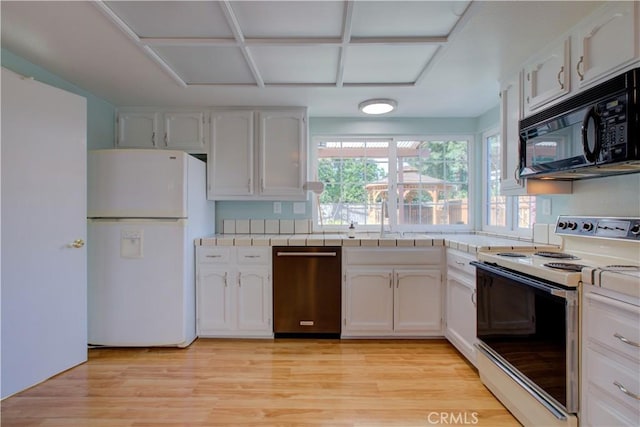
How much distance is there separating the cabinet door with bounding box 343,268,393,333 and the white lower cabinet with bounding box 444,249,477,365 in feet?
1.53

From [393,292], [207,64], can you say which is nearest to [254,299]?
[393,292]

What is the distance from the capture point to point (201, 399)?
6.02ft

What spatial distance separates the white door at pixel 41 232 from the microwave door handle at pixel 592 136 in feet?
9.86

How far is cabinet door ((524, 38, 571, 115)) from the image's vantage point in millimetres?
1673

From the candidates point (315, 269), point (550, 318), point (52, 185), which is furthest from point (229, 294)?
point (550, 318)

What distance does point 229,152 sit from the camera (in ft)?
9.69

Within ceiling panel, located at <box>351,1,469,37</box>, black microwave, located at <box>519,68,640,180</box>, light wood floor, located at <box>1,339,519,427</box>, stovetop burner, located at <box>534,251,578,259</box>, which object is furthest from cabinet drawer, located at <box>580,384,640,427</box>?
ceiling panel, located at <box>351,1,469,37</box>

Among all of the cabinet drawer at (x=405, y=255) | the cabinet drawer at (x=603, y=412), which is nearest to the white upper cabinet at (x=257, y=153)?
the cabinet drawer at (x=405, y=255)

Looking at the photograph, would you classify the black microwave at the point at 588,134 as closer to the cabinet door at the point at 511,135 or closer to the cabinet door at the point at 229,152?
the cabinet door at the point at 511,135

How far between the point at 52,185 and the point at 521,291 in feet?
9.29

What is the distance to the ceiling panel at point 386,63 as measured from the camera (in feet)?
6.16

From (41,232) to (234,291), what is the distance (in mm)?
1355

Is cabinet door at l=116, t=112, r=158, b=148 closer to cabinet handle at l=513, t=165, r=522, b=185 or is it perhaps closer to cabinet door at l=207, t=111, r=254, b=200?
cabinet door at l=207, t=111, r=254, b=200

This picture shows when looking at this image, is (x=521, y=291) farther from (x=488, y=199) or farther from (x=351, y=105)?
(x=351, y=105)
